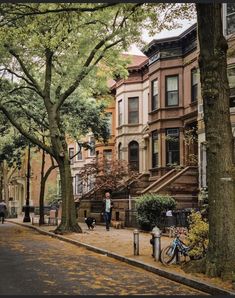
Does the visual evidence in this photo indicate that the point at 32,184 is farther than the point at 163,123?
Yes

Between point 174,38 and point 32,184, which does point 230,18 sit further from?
point 32,184

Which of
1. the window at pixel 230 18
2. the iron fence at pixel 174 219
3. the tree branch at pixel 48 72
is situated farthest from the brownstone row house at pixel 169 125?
the tree branch at pixel 48 72

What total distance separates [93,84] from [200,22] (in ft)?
61.1

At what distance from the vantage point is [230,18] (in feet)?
84.8

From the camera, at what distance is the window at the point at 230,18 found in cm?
2558

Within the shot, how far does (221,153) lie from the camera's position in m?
11.6

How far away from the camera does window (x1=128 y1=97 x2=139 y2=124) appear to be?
43.2 metres

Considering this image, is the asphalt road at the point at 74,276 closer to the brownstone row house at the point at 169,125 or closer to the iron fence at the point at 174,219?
the iron fence at the point at 174,219

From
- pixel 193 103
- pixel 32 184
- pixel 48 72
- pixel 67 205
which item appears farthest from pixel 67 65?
pixel 32 184

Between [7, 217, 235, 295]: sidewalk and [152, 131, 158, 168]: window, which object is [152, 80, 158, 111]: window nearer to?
[152, 131, 158, 168]: window

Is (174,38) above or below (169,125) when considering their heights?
above

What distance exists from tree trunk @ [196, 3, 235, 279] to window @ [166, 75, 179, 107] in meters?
23.8

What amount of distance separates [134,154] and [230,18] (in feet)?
60.8

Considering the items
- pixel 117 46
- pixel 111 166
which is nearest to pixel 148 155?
pixel 111 166
